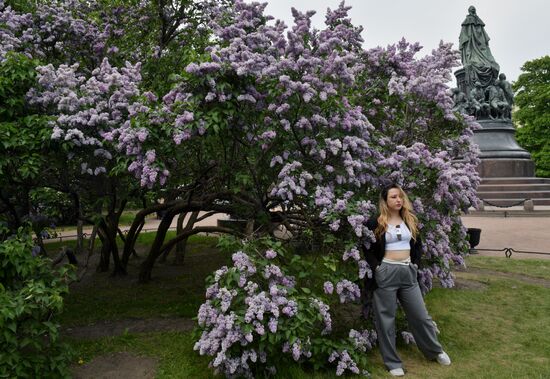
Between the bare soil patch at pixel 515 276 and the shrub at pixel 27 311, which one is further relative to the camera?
the bare soil patch at pixel 515 276

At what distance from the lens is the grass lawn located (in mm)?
5223

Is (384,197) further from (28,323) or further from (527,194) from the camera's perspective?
(527,194)

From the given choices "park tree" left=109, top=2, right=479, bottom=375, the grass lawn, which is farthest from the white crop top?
the grass lawn

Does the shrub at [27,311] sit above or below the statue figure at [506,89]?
below

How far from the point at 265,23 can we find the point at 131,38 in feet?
14.7

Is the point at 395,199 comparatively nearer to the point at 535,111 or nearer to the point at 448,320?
the point at 448,320

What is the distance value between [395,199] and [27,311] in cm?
383

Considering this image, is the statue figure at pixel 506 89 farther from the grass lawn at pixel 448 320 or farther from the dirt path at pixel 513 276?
the dirt path at pixel 513 276

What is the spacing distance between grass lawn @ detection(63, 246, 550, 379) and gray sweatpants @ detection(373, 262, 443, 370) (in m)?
0.28

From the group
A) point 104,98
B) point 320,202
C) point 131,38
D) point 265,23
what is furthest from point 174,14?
point 320,202

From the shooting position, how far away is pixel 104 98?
5.78 m

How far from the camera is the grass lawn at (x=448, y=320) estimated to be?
17.1ft

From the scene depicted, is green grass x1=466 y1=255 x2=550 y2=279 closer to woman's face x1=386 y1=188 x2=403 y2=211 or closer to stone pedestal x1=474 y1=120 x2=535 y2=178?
woman's face x1=386 y1=188 x2=403 y2=211

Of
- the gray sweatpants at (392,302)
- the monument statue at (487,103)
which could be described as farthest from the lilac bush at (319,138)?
the monument statue at (487,103)
